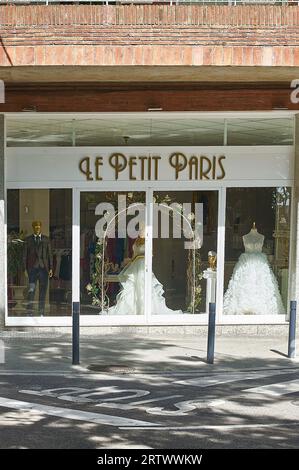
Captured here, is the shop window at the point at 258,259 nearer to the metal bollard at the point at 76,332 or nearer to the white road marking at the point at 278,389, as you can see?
the metal bollard at the point at 76,332

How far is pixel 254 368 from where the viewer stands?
33.5 ft

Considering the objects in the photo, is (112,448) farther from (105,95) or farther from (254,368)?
(105,95)

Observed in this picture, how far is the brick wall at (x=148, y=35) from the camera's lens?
10.8 metres

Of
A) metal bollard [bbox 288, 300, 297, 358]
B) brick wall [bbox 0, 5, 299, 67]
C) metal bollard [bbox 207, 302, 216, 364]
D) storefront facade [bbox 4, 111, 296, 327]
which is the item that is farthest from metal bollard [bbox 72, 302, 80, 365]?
brick wall [bbox 0, 5, 299, 67]

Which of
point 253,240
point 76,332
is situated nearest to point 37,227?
point 76,332

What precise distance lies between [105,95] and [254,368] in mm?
5390

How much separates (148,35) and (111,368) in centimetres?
512

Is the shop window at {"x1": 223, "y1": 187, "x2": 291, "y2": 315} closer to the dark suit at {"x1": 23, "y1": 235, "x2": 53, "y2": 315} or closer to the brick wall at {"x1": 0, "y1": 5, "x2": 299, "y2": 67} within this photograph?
the brick wall at {"x1": 0, "y1": 5, "x2": 299, "y2": 67}

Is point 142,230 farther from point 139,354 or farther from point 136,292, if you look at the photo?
point 139,354

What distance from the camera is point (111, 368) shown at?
10.1 meters

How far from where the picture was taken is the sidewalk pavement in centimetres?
1016

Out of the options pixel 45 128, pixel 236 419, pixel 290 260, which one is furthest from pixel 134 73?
pixel 236 419

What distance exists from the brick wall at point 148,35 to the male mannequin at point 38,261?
11.5 feet

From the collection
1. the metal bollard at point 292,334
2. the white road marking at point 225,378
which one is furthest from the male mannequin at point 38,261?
the metal bollard at point 292,334
